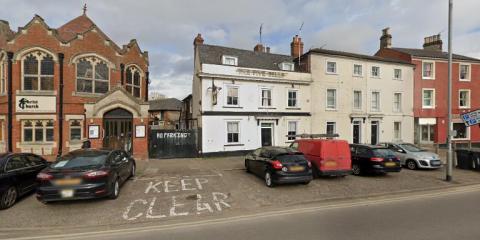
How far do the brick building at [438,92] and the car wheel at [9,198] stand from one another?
99.2ft

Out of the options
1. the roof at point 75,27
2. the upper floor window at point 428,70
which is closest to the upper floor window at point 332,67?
the upper floor window at point 428,70

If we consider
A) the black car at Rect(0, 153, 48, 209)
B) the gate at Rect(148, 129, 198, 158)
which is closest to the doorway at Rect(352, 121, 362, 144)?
the gate at Rect(148, 129, 198, 158)

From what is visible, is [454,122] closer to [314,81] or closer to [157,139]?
[314,81]

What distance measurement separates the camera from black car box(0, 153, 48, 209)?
7.47 metres

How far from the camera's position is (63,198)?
739 centimetres

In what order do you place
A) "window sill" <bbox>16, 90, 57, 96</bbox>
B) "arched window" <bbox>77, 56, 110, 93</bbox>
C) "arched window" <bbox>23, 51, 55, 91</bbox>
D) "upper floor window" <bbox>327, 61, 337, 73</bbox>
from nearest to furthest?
"window sill" <bbox>16, 90, 57, 96</bbox> < "arched window" <bbox>23, 51, 55, 91</bbox> < "arched window" <bbox>77, 56, 110, 93</bbox> < "upper floor window" <bbox>327, 61, 337, 73</bbox>

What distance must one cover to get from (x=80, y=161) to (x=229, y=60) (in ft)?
48.5

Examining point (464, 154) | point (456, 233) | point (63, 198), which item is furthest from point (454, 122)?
point (63, 198)

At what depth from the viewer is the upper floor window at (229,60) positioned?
68.4 feet

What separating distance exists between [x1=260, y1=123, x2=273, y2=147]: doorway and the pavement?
25.9 feet

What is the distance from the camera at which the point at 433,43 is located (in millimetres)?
31438

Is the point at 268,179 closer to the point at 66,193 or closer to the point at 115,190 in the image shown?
the point at 115,190

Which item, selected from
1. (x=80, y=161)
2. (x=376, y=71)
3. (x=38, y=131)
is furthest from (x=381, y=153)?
(x=38, y=131)

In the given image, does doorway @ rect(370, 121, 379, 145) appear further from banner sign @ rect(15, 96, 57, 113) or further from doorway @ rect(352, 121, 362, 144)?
banner sign @ rect(15, 96, 57, 113)
